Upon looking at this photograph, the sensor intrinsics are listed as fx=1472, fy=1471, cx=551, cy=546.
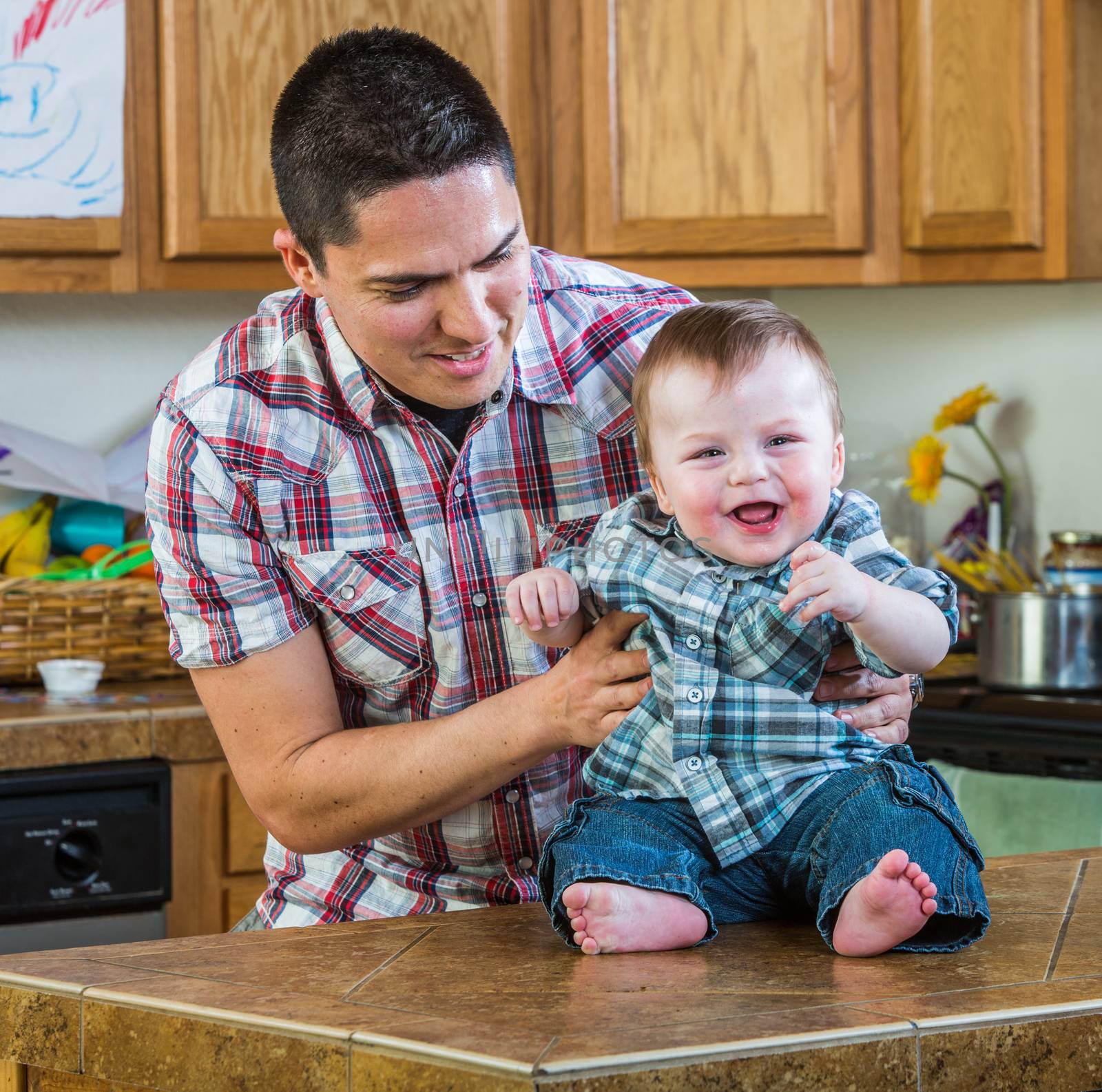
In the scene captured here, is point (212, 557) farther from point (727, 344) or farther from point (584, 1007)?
point (584, 1007)

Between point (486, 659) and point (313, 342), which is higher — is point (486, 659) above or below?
below

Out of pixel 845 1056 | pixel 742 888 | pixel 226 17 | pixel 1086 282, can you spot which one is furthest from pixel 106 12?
pixel 845 1056

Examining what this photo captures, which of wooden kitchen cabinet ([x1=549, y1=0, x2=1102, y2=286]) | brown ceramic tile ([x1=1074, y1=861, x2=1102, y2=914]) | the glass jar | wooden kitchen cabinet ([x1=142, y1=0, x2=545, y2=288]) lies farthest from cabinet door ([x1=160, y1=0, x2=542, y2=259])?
brown ceramic tile ([x1=1074, y1=861, x2=1102, y2=914])

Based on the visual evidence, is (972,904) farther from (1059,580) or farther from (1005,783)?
(1059,580)

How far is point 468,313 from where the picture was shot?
3.70 feet

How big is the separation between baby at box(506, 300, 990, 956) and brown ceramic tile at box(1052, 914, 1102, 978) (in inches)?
2.7

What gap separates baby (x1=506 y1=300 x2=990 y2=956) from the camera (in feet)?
3.19

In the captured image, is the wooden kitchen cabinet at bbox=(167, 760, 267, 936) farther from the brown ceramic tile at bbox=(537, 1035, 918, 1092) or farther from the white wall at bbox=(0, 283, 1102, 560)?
the brown ceramic tile at bbox=(537, 1035, 918, 1092)

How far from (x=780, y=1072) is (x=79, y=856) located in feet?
5.10

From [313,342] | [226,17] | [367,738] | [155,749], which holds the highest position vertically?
[226,17]

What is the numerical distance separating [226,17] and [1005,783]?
5.43 ft

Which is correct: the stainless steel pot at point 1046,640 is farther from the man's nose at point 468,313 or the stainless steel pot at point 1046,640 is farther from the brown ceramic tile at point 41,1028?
the brown ceramic tile at point 41,1028

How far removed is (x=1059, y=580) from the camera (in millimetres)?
2400

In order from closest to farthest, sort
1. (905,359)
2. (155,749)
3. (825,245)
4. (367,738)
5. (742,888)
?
(742,888), (367,738), (155,749), (825,245), (905,359)
